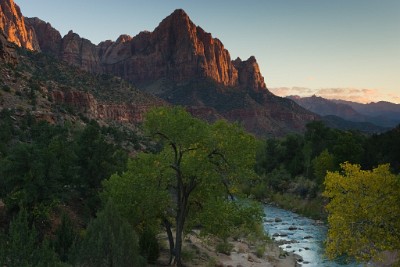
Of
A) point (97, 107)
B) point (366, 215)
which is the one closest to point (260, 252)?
point (366, 215)

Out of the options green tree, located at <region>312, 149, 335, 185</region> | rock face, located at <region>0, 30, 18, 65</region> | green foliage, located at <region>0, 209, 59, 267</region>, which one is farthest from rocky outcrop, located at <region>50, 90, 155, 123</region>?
green foliage, located at <region>0, 209, 59, 267</region>

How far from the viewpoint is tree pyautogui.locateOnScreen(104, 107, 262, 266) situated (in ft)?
77.4

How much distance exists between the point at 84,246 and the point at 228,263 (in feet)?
47.2

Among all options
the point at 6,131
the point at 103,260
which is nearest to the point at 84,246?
the point at 103,260

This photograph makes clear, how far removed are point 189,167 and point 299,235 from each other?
26.5 metres

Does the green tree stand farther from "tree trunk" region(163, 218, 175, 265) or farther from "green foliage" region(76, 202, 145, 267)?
"green foliage" region(76, 202, 145, 267)

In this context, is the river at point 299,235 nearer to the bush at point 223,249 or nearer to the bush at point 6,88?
the bush at point 223,249

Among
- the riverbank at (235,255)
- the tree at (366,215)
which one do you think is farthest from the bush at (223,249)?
the tree at (366,215)

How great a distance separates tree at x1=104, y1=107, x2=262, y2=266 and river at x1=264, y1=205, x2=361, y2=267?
46.3 feet

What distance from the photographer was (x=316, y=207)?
58.9m

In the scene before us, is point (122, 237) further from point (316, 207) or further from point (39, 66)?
point (39, 66)

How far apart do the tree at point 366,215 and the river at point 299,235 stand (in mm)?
14060

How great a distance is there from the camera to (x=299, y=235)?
45.0 m

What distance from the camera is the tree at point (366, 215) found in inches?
791
